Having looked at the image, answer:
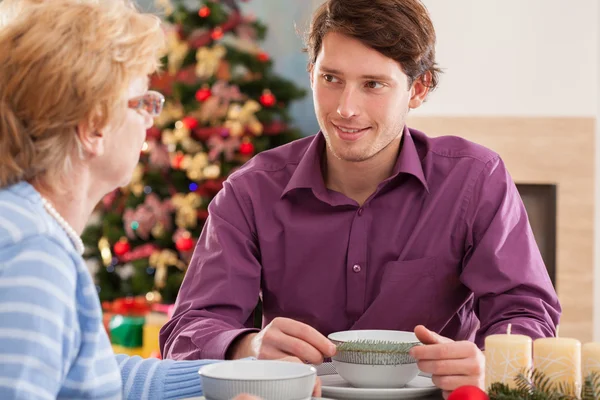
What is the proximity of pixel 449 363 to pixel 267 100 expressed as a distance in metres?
3.91

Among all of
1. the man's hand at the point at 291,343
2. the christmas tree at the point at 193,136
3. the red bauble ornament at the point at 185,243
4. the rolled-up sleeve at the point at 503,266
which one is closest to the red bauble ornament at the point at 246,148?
the christmas tree at the point at 193,136

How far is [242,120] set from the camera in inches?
200

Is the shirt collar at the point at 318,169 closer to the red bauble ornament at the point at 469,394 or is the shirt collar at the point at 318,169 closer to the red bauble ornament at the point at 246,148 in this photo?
the red bauble ornament at the point at 469,394

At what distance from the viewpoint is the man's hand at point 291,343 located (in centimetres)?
148

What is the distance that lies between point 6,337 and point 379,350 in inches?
24.0

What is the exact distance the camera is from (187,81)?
212 inches

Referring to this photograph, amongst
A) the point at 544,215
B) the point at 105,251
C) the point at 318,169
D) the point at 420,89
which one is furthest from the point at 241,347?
the point at 105,251

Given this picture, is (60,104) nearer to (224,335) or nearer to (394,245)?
(224,335)

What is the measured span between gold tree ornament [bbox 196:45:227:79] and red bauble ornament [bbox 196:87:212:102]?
11 cm

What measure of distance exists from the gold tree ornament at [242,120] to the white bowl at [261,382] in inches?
152

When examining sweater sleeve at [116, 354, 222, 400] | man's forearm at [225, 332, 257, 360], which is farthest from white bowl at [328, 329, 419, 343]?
sweater sleeve at [116, 354, 222, 400]

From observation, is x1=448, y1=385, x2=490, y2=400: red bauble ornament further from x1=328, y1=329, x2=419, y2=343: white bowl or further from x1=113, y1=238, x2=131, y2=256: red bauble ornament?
x1=113, y1=238, x2=131, y2=256: red bauble ornament

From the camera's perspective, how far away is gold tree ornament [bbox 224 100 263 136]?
16.6ft

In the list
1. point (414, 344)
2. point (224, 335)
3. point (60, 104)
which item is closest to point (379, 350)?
point (414, 344)
